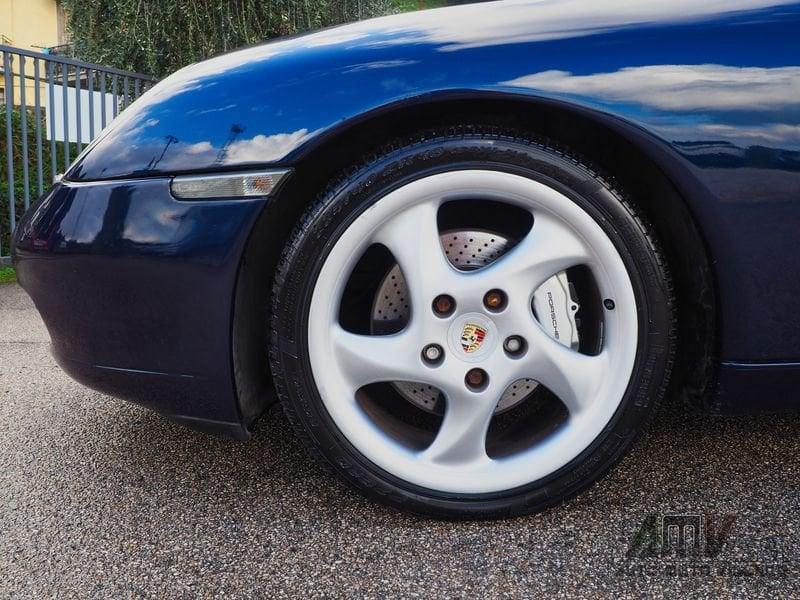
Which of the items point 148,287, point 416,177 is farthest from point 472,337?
point 148,287

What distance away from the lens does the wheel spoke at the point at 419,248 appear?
121cm

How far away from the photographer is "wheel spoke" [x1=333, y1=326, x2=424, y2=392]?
1.23m

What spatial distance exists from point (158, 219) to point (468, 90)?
2.00ft

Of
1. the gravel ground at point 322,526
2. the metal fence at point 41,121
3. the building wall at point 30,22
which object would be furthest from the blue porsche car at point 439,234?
the building wall at point 30,22

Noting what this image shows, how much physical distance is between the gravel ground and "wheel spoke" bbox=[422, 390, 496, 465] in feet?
0.43

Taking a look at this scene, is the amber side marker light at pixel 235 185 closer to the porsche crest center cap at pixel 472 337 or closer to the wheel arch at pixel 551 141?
the wheel arch at pixel 551 141

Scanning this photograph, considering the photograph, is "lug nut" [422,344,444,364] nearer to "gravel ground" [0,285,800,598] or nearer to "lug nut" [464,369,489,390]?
"lug nut" [464,369,489,390]

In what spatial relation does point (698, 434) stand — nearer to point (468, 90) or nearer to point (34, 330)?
point (468, 90)

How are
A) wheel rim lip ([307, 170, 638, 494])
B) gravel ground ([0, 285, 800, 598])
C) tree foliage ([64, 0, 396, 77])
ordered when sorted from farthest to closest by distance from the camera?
tree foliage ([64, 0, 396, 77]) → wheel rim lip ([307, 170, 638, 494]) → gravel ground ([0, 285, 800, 598])

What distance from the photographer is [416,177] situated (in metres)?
1.19

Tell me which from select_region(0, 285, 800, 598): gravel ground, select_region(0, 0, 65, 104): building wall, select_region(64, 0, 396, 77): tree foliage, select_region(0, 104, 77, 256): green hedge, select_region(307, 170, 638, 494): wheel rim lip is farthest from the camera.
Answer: select_region(0, 0, 65, 104): building wall

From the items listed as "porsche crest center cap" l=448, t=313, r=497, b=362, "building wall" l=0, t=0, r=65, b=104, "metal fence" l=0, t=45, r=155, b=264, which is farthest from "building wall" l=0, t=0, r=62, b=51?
"porsche crest center cap" l=448, t=313, r=497, b=362

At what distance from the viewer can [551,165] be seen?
118cm

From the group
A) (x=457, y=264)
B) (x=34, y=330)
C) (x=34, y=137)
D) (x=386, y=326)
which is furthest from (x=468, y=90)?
(x=34, y=137)
